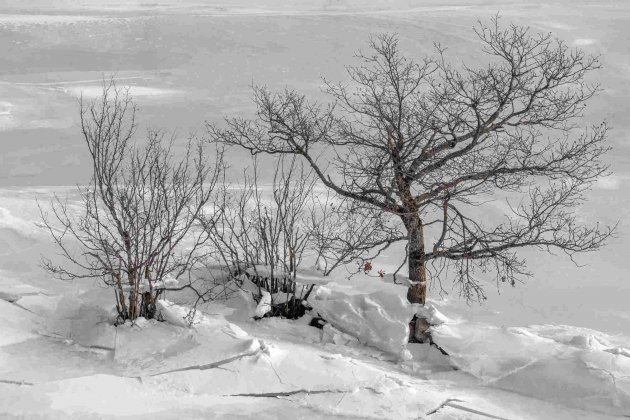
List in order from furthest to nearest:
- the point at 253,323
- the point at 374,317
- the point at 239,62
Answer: the point at 239,62 < the point at 253,323 < the point at 374,317

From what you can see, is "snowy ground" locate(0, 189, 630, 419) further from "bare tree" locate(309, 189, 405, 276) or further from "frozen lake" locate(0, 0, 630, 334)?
"frozen lake" locate(0, 0, 630, 334)

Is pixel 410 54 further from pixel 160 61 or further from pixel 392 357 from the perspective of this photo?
pixel 392 357

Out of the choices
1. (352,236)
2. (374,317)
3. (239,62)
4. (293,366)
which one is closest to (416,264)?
(374,317)

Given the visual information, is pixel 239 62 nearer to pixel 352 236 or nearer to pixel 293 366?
pixel 352 236

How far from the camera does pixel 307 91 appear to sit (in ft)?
127

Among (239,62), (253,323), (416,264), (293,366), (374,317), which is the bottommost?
(253,323)

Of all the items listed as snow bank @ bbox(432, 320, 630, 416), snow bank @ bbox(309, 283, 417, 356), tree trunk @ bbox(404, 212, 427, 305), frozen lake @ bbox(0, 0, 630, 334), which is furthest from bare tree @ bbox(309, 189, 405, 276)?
frozen lake @ bbox(0, 0, 630, 334)

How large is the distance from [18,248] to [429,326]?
10375 millimetres

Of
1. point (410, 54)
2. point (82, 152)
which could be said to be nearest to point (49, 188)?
point (82, 152)

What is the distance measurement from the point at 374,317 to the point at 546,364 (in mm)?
3097

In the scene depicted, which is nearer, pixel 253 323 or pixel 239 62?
pixel 253 323

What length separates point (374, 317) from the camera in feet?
42.9

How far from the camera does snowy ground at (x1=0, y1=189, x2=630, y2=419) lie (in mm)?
9320

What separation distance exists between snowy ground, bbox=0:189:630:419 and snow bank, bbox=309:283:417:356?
2 centimetres
